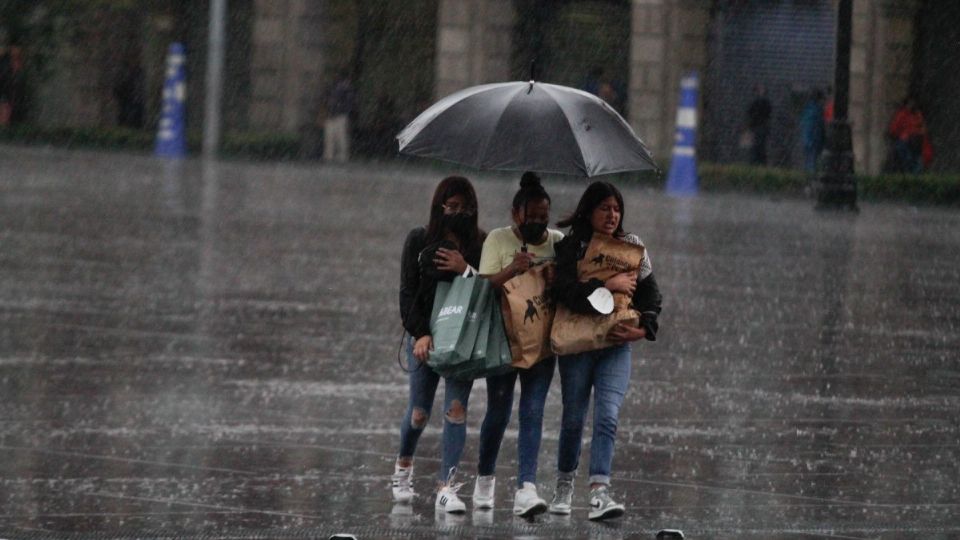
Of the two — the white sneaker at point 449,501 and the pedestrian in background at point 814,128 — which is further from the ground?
the pedestrian in background at point 814,128

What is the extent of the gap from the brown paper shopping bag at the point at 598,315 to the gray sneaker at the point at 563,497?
51cm

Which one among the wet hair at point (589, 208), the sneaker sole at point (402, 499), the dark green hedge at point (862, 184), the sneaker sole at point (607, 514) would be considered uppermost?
the dark green hedge at point (862, 184)

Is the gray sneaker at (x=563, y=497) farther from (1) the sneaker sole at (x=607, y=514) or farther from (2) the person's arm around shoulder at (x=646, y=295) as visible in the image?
(2) the person's arm around shoulder at (x=646, y=295)

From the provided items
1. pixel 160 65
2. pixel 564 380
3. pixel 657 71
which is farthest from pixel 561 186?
pixel 564 380

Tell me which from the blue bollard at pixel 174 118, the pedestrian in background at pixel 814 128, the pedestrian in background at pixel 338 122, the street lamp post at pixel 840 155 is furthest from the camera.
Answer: the pedestrian in background at pixel 338 122

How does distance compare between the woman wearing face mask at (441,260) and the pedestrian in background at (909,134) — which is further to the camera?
the pedestrian in background at (909,134)

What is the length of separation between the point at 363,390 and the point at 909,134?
2446 centimetres

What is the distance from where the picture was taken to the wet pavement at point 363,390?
7.77m

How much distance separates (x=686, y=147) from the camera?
32219mm

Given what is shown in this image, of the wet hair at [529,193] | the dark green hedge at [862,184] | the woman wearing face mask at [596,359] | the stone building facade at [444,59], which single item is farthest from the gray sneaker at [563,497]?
the stone building facade at [444,59]

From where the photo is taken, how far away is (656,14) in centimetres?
3706

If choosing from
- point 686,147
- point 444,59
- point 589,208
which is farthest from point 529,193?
point 444,59

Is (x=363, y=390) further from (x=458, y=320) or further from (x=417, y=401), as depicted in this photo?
(x=458, y=320)

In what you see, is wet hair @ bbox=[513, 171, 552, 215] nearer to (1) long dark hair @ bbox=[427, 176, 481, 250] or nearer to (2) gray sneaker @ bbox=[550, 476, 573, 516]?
(1) long dark hair @ bbox=[427, 176, 481, 250]
